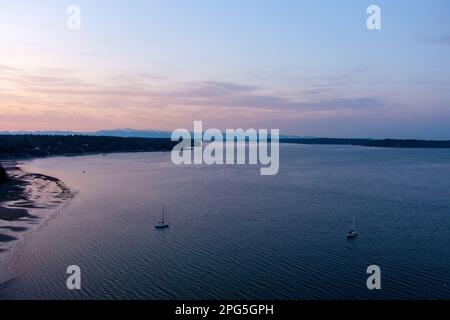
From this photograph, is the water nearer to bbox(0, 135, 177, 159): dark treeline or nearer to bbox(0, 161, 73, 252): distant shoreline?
bbox(0, 161, 73, 252): distant shoreline

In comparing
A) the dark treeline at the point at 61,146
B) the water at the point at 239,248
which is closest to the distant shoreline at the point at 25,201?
the water at the point at 239,248

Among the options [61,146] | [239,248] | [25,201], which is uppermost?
[61,146]

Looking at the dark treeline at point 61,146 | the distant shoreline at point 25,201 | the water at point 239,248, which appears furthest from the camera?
the dark treeline at point 61,146

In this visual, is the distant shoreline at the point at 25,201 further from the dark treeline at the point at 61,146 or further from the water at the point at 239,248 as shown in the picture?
the dark treeline at the point at 61,146

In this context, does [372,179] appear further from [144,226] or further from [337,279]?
[337,279]

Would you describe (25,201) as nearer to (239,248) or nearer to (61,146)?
(239,248)

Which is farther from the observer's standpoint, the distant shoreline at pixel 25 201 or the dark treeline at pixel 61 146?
the dark treeline at pixel 61 146

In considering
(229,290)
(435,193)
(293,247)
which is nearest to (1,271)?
(229,290)

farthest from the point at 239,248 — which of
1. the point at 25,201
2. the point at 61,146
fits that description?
the point at 61,146
